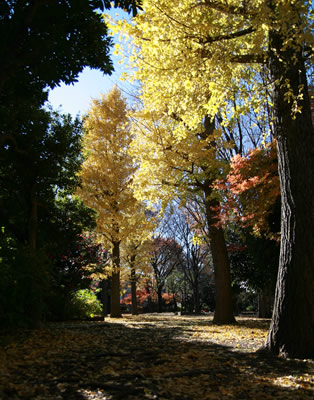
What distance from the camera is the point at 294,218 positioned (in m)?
4.07

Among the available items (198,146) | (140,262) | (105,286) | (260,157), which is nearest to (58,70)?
(198,146)

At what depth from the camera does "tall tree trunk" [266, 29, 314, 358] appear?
3.89 metres

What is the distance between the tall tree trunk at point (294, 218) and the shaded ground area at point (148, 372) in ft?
1.04

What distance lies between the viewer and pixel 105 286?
21047 mm

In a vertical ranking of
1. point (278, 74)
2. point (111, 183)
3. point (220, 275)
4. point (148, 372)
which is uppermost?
point (111, 183)

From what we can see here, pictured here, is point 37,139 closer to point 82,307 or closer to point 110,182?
point 110,182

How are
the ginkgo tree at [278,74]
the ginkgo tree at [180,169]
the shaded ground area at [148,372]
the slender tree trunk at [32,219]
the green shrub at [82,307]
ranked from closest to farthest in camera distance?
the shaded ground area at [148,372] < the ginkgo tree at [278,74] < the slender tree trunk at [32,219] < the ginkgo tree at [180,169] < the green shrub at [82,307]

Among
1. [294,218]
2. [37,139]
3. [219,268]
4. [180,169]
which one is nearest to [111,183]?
[180,169]

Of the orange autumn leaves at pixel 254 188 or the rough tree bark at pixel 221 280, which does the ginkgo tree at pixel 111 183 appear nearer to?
the rough tree bark at pixel 221 280

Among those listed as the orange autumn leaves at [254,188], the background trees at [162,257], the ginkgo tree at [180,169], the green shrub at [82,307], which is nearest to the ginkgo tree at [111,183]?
the green shrub at [82,307]

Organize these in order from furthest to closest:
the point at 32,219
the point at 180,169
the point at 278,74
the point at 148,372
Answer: the point at 180,169
the point at 32,219
the point at 278,74
the point at 148,372

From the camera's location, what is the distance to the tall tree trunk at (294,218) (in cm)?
389

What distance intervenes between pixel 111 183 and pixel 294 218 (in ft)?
30.0

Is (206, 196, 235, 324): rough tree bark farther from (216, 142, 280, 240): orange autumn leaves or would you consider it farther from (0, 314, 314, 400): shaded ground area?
(0, 314, 314, 400): shaded ground area
